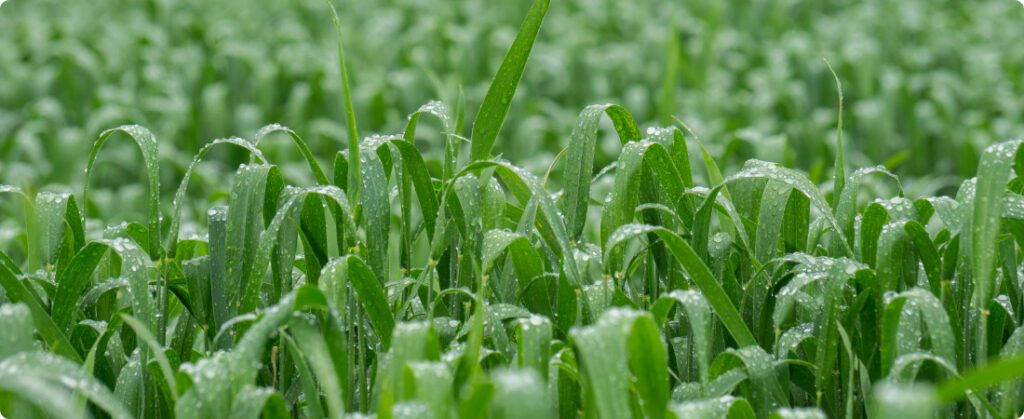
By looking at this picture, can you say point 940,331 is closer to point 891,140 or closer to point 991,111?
point 891,140

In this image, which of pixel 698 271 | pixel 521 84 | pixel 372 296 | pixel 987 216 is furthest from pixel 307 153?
pixel 521 84

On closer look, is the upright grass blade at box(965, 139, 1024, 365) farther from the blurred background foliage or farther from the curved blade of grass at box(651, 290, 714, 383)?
the blurred background foliage

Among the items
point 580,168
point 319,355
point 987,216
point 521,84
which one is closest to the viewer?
point 319,355

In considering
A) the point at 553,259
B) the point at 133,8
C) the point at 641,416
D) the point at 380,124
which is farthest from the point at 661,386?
the point at 133,8

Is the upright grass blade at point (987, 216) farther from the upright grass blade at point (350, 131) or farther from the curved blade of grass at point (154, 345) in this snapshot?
the curved blade of grass at point (154, 345)

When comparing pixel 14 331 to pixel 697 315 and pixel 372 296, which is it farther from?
pixel 697 315

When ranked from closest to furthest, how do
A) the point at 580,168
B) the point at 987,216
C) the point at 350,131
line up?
the point at 987,216 < the point at 350,131 < the point at 580,168
